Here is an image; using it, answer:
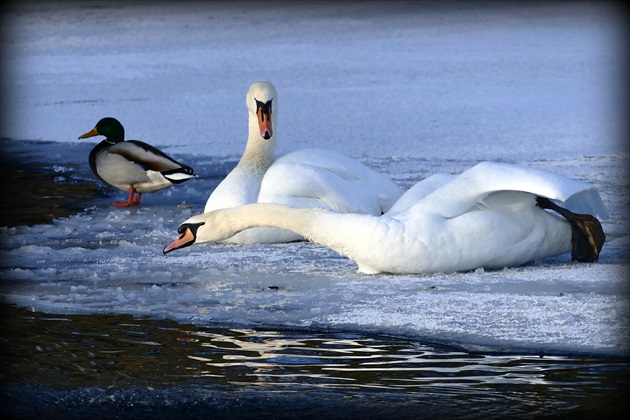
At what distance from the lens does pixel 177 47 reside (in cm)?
1461

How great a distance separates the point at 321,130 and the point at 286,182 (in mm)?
3368

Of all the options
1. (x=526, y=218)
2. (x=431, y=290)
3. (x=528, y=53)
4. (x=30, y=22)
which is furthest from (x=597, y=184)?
(x=30, y=22)

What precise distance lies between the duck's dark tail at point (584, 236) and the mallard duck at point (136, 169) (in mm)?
2782

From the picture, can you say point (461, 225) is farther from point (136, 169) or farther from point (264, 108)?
point (136, 169)

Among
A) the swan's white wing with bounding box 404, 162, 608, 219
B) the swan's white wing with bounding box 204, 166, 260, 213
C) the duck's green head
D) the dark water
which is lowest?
the dark water

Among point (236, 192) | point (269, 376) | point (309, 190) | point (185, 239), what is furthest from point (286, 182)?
point (269, 376)

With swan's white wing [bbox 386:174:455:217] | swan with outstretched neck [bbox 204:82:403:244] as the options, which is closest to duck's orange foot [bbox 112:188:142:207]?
swan with outstretched neck [bbox 204:82:403:244]

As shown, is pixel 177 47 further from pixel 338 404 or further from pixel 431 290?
pixel 338 404

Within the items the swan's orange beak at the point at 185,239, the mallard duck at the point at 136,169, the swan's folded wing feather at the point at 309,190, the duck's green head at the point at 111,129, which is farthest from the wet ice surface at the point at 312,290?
the duck's green head at the point at 111,129

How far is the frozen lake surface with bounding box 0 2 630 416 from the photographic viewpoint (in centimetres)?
501

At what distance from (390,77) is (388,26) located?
148 inches

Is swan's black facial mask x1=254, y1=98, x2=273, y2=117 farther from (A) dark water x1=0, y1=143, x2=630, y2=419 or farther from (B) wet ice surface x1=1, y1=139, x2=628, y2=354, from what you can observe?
(A) dark water x1=0, y1=143, x2=630, y2=419

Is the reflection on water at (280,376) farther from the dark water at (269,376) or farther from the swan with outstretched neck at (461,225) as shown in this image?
the swan with outstretched neck at (461,225)

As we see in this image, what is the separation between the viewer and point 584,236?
5684 millimetres
